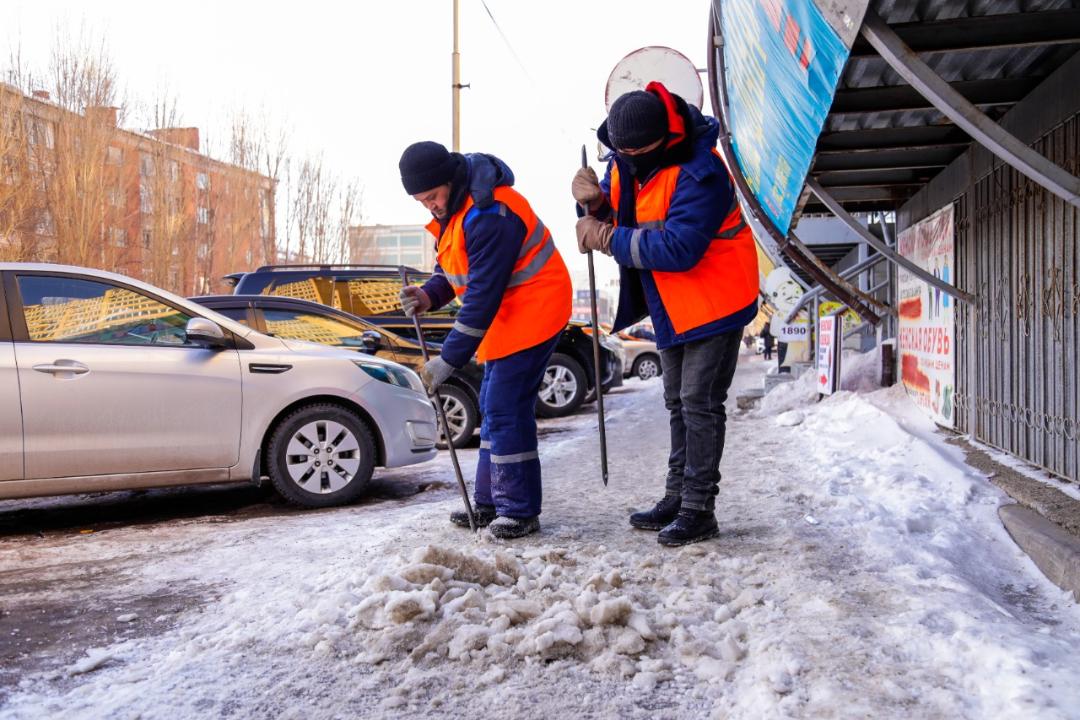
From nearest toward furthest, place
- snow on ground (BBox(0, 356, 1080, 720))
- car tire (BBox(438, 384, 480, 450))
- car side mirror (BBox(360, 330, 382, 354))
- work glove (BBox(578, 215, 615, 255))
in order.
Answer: snow on ground (BBox(0, 356, 1080, 720)) → work glove (BBox(578, 215, 615, 255)) → car side mirror (BBox(360, 330, 382, 354)) → car tire (BBox(438, 384, 480, 450))

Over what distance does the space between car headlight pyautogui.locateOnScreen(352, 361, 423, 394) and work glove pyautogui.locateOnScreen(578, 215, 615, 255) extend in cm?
242

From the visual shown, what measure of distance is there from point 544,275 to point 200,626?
2.06 m

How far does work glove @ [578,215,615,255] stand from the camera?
3.96 metres

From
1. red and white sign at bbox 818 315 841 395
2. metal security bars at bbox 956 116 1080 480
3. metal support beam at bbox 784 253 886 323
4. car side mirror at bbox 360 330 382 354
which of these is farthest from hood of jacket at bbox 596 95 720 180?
metal support beam at bbox 784 253 886 323

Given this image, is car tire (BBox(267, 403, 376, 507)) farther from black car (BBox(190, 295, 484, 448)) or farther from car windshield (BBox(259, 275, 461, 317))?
car windshield (BBox(259, 275, 461, 317))

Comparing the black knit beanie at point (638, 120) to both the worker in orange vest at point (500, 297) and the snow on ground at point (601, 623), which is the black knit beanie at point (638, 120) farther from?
the snow on ground at point (601, 623)

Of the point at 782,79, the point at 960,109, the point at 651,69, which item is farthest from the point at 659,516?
the point at 651,69

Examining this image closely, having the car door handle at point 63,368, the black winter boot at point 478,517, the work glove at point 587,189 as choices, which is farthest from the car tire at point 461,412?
the work glove at point 587,189

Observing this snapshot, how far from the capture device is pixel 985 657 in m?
2.48

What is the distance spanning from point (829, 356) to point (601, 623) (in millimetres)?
8083

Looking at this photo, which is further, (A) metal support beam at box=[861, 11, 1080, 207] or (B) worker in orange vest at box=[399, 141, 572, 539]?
(B) worker in orange vest at box=[399, 141, 572, 539]

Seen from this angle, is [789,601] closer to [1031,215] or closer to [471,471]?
[1031,215]

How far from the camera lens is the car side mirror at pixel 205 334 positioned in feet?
17.5

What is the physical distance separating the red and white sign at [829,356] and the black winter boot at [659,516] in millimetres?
6465
